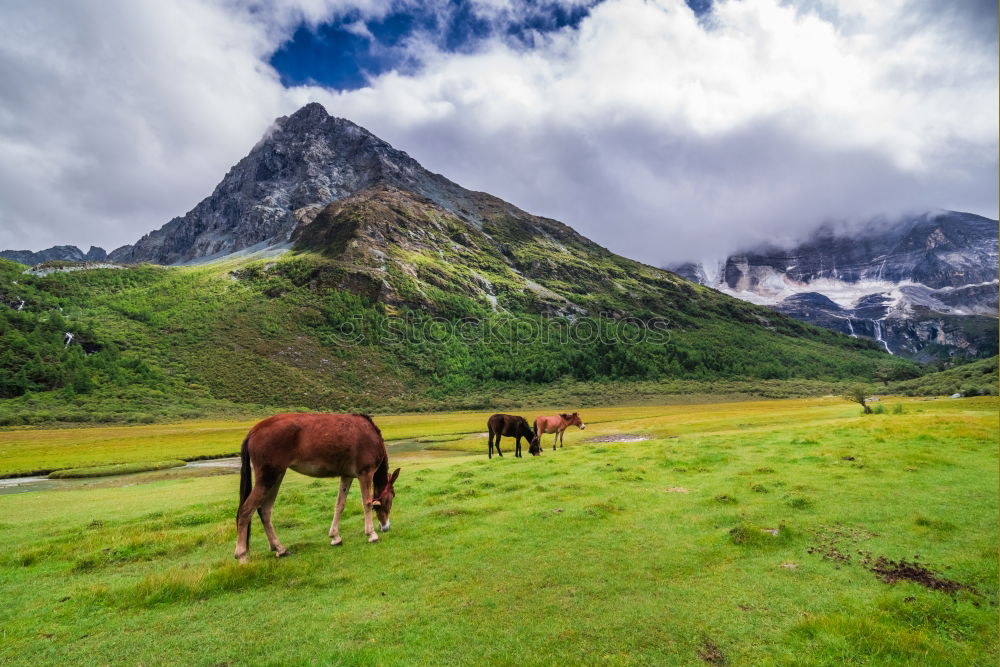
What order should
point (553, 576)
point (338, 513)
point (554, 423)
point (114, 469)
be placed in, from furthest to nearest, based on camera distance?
point (114, 469) → point (554, 423) → point (338, 513) → point (553, 576)

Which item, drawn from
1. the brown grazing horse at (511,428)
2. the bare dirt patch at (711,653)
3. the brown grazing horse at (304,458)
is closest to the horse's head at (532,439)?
the brown grazing horse at (511,428)

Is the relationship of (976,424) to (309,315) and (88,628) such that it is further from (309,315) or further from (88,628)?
(309,315)

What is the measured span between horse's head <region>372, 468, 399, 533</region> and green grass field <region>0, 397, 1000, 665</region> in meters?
0.54

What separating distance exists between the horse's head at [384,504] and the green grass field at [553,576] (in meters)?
0.54

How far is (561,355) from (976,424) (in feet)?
462

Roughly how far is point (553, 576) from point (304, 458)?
20.4ft

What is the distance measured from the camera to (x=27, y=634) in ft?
22.5

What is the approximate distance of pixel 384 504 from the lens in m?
12.3

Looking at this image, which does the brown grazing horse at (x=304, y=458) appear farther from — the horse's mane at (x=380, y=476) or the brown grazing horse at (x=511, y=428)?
the brown grazing horse at (x=511, y=428)

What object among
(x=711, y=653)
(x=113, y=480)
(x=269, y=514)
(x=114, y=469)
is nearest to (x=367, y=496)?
(x=269, y=514)

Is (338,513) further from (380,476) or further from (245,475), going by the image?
(245,475)

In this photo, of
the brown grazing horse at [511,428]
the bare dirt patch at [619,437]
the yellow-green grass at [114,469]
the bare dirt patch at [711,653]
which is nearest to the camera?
the bare dirt patch at [711,653]

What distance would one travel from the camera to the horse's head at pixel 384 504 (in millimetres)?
12141

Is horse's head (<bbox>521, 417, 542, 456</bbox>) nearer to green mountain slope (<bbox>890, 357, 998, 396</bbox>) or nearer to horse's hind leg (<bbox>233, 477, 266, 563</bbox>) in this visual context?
horse's hind leg (<bbox>233, 477, 266, 563</bbox>)
